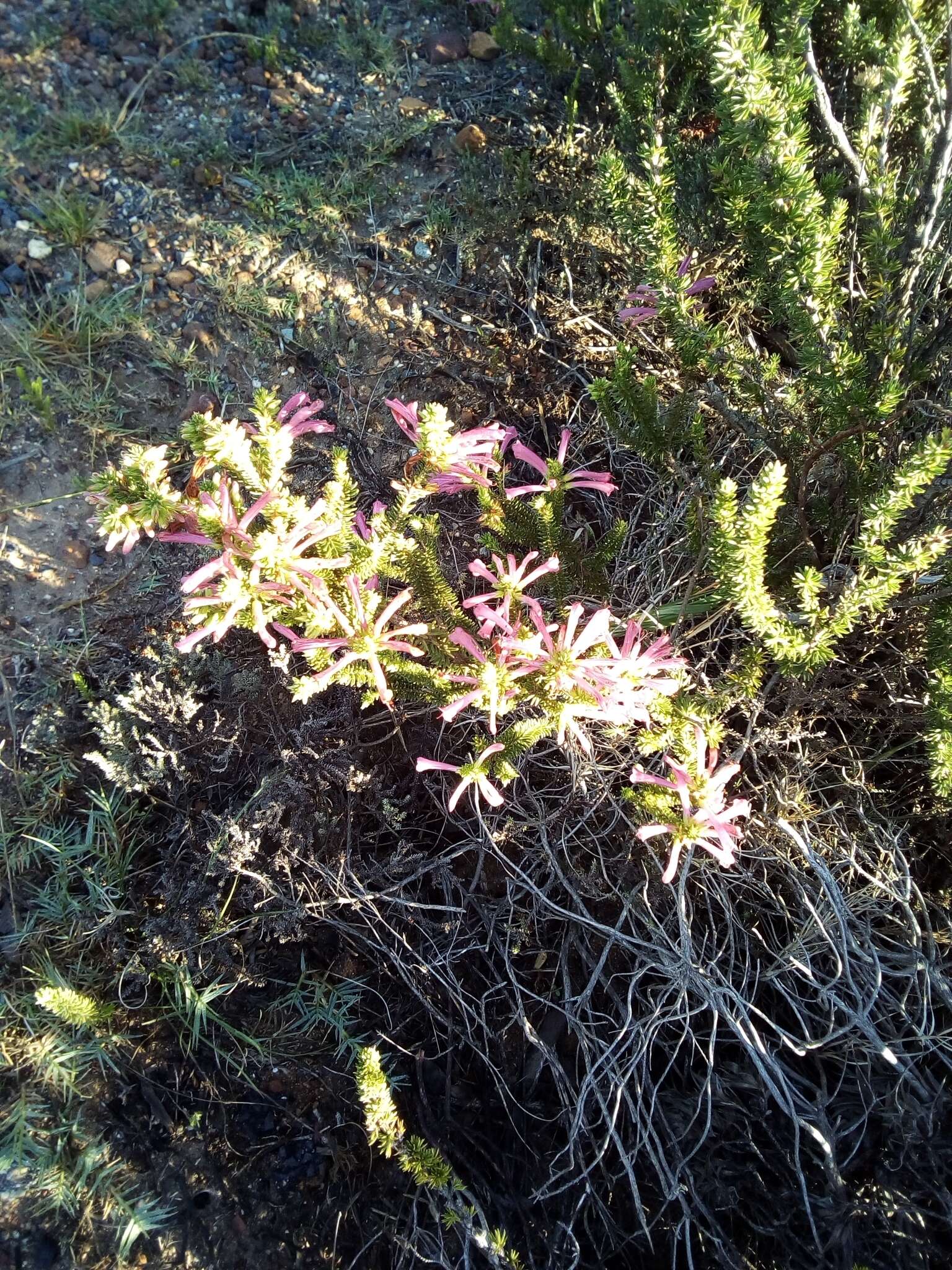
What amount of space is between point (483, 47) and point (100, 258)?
169cm

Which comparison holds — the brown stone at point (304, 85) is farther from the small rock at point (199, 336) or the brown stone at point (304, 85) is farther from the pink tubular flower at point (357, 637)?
the pink tubular flower at point (357, 637)

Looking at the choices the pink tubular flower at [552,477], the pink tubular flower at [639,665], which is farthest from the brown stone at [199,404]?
the pink tubular flower at [639,665]

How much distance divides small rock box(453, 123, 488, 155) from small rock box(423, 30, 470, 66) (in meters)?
0.46

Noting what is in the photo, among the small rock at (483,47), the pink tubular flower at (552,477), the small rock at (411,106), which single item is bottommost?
the pink tubular flower at (552,477)

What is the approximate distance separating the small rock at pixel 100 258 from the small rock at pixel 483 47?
161 centimetres

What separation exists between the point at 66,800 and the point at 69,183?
2.16 meters

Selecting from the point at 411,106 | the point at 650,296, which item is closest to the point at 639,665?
the point at 650,296

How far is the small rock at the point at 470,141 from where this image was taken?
9.67 feet

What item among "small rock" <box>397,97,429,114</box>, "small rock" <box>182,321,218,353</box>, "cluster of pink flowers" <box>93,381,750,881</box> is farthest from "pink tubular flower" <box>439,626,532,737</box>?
"small rock" <box>397,97,429,114</box>

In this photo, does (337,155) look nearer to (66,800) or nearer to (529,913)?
(66,800)

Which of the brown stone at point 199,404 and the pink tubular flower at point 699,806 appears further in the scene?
the brown stone at point 199,404

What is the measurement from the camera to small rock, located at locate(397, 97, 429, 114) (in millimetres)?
3049

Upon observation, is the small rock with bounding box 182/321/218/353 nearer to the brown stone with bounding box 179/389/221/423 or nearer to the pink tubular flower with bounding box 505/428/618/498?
the brown stone with bounding box 179/389/221/423

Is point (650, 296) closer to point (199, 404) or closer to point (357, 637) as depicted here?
point (357, 637)
